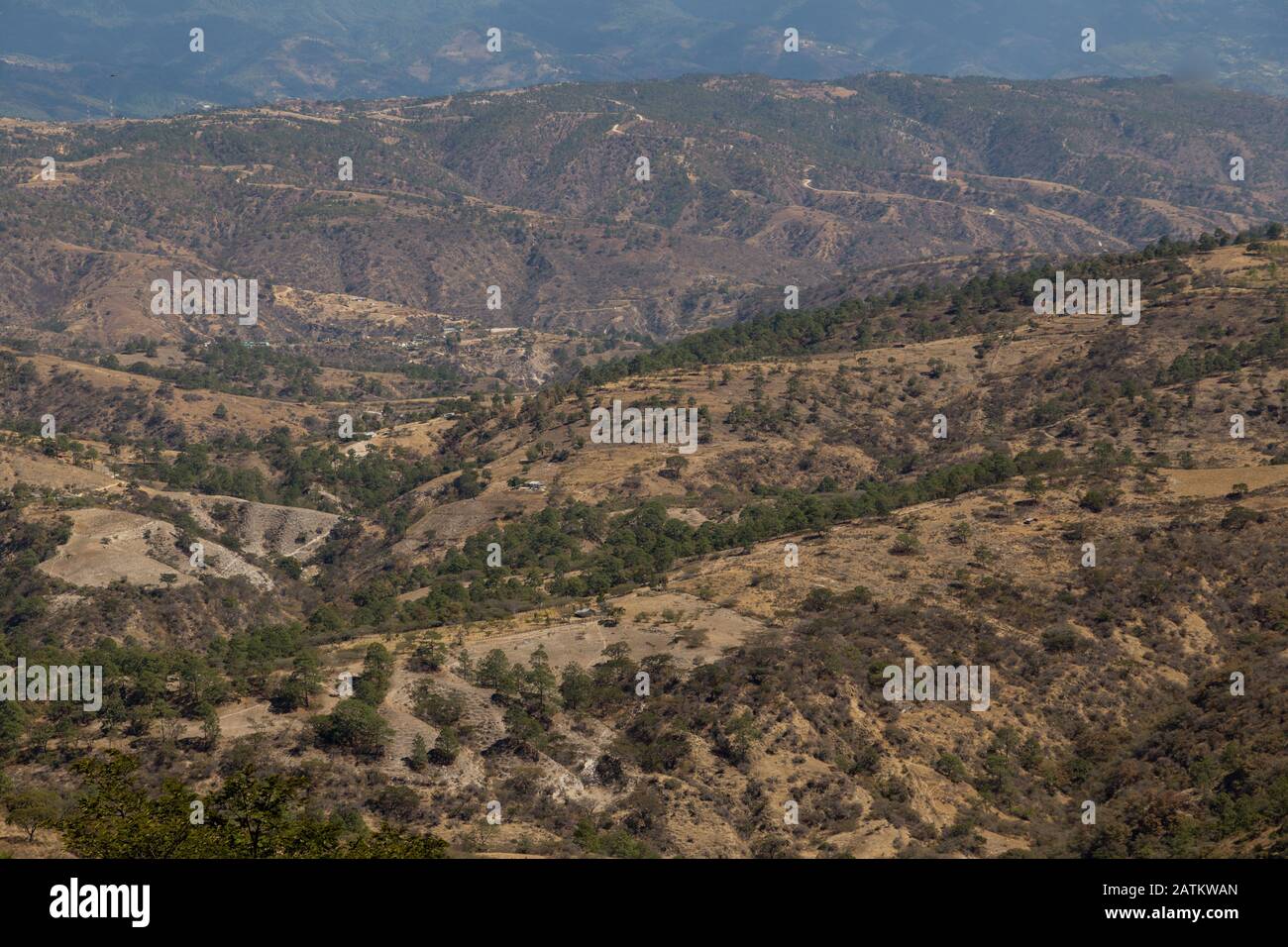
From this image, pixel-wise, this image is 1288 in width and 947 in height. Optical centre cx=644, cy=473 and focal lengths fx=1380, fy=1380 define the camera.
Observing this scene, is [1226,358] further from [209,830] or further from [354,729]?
[209,830]

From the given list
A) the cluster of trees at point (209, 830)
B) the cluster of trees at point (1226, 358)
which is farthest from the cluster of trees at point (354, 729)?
the cluster of trees at point (1226, 358)

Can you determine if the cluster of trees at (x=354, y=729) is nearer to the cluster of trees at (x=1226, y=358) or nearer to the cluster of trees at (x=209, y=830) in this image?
the cluster of trees at (x=209, y=830)

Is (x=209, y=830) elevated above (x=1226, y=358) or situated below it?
below

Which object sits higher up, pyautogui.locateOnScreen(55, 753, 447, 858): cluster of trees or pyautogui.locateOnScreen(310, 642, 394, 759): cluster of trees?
pyautogui.locateOnScreen(55, 753, 447, 858): cluster of trees

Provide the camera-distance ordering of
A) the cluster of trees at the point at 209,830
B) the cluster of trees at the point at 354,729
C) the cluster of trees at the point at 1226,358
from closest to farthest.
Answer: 1. the cluster of trees at the point at 209,830
2. the cluster of trees at the point at 354,729
3. the cluster of trees at the point at 1226,358

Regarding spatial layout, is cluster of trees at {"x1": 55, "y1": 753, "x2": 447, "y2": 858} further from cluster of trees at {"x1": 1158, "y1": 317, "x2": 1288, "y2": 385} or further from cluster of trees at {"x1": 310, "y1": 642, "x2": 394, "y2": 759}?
cluster of trees at {"x1": 1158, "y1": 317, "x2": 1288, "y2": 385}

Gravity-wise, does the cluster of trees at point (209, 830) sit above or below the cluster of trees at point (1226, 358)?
below

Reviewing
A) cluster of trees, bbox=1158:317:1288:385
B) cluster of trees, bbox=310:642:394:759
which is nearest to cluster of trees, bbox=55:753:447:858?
cluster of trees, bbox=310:642:394:759

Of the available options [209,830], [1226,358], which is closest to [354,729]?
[209,830]

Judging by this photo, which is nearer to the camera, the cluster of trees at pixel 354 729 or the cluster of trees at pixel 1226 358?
the cluster of trees at pixel 354 729

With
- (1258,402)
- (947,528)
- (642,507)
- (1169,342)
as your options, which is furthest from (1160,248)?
(947,528)

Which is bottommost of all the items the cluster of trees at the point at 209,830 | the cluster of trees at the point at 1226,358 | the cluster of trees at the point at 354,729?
the cluster of trees at the point at 354,729
